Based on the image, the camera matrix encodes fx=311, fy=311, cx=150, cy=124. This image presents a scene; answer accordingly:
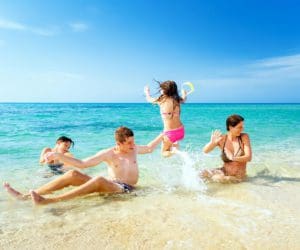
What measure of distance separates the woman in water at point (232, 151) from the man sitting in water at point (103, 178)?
1.34 m

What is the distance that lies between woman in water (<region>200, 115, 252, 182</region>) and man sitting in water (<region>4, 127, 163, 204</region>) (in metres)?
1.34

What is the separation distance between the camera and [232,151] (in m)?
6.05

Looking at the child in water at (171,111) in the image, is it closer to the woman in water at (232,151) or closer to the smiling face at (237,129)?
the woman in water at (232,151)

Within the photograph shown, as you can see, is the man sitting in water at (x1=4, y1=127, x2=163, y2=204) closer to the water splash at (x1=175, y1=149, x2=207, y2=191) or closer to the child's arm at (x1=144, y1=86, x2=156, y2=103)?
the water splash at (x1=175, y1=149, x2=207, y2=191)

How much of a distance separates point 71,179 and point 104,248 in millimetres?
1897

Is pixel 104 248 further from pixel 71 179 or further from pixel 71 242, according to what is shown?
pixel 71 179

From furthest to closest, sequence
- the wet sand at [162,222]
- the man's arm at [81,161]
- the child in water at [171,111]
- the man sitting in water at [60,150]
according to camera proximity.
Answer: the man sitting in water at [60,150] → the child in water at [171,111] → the man's arm at [81,161] → the wet sand at [162,222]

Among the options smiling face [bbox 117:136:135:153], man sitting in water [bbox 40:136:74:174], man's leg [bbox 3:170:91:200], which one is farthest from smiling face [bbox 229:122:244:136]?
man sitting in water [bbox 40:136:74:174]

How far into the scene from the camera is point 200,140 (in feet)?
43.3

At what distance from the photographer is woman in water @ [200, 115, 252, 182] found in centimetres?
588

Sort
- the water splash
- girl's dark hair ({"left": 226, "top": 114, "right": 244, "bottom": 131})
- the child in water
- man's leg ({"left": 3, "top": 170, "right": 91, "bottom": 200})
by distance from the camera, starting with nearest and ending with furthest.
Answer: man's leg ({"left": 3, "top": 170, "right": 91, "bottom": 200})
the water splash
girl's dark hair ({"left": 226, "top": 114, "right": 244, "bottom": 131})
the child in water

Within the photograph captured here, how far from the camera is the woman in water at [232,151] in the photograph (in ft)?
19.3

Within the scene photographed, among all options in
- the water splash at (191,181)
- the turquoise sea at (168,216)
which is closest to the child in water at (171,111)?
the water splash at (191,181)

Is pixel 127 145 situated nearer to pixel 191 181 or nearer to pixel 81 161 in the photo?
pixel 81 161
